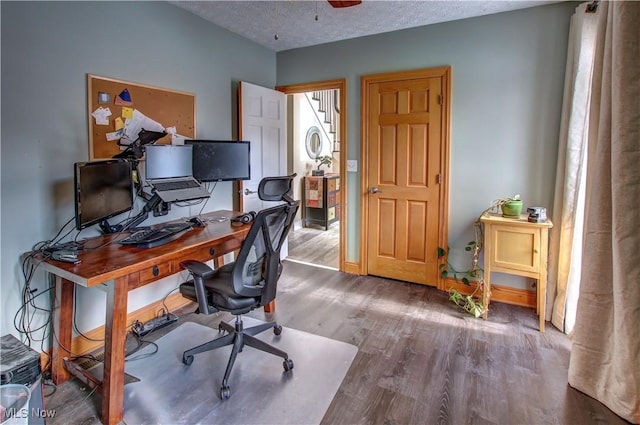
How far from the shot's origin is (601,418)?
1785mm

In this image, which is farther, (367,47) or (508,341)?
(367,47)

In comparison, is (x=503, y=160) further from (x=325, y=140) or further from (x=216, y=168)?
(x=325, y=140)

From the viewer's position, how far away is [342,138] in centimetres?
376

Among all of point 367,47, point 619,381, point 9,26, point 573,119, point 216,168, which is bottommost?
point 619,381

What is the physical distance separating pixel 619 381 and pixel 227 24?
3736 millimetres

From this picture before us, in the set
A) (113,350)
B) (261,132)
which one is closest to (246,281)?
(113,350)

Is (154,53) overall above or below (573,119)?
above

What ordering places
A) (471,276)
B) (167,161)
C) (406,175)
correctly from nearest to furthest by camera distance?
1. (167,161)
2. (471,276)
3. (406,175)

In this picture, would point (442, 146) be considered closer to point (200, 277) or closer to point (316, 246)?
point (316, 246)

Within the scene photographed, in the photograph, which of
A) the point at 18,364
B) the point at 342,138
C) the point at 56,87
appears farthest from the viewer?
the point at 342,138

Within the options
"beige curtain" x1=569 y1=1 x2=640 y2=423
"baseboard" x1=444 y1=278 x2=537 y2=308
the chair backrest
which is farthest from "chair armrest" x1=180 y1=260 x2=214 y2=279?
"baseboard" x1=444 y1=278 x2=537 y2=308

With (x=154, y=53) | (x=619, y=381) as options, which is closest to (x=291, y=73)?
(x=154, y=53)

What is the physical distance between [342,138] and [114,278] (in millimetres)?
2609

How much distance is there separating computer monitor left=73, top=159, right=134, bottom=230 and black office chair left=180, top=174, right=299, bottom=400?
1.84ft
